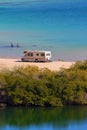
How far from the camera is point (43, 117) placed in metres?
26.6

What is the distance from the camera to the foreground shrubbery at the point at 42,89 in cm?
2689

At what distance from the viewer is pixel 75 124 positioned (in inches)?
994

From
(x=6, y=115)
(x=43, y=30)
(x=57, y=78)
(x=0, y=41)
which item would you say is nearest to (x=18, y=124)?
(x=6, y=115)

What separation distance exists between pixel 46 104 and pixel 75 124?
2.30 m

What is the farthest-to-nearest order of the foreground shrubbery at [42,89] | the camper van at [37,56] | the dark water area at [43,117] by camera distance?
the camper van at [37,56]
the foreground shrubbery at [42,89]
the dark water area at [43,117]

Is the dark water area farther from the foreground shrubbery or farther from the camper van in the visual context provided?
the camper van

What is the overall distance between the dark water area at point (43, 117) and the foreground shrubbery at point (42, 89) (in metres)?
0.36

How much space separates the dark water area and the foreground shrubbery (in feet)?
1.19

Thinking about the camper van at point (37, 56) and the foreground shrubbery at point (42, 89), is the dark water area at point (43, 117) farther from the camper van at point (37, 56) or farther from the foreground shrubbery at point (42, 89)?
the camper van at point (37, 56)

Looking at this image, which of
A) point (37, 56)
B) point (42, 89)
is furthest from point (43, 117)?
point (37, 56)

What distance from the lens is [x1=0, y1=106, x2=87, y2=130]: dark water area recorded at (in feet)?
83.0

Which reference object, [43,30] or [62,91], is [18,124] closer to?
[62,91]

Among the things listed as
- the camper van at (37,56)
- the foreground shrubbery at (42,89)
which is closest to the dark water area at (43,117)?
the foreground shrubbery at (42,89)

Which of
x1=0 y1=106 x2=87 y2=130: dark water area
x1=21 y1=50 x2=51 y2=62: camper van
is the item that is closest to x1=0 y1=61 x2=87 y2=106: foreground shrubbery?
x1=0 y1=106 x2=87 y2=130: dark water area
